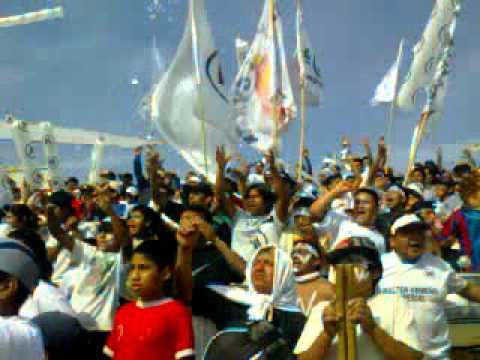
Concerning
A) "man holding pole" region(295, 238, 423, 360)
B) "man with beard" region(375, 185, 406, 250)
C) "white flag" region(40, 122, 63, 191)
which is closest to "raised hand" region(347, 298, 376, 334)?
"man holding pole" region(295, 238, 423, 360)

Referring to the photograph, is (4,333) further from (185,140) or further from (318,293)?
(185,140)

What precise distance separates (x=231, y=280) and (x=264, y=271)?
103cm

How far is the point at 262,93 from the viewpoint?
1001 cm

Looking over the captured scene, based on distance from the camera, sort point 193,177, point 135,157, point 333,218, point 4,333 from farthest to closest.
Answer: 1. point 135,157
2. point 193,177
3. point 333,218
4. point 4,333

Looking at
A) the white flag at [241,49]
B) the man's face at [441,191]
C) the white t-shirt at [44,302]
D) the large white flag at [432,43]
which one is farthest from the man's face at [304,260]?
the white flag at [241,49]

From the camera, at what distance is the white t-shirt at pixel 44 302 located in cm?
350

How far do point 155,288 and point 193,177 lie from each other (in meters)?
6.56

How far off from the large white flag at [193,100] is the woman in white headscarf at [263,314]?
552 centimetres

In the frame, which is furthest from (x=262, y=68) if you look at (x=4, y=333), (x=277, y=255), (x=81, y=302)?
(x=4, y=333)

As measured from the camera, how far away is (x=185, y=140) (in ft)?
30.4

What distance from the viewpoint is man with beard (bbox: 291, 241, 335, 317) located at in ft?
13.4

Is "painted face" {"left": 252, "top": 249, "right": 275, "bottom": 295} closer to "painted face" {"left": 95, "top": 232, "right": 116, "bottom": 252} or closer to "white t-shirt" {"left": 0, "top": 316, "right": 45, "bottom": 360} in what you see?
"white t-shirt" {"left": 0, "top": 316, "right": 45, "bottom": 360}

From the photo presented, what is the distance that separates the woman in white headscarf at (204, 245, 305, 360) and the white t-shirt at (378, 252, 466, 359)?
2.31 feet

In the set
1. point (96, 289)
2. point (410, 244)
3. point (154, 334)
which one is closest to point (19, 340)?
point (154, 334)
